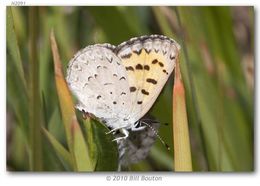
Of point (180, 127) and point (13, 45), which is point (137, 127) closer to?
point (180, 127)

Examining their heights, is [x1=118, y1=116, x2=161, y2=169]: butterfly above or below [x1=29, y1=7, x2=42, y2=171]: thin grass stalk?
below

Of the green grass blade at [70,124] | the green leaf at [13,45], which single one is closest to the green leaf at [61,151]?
the green grass blade at [70,124]

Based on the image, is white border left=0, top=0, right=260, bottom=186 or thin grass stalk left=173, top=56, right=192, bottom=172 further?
white border left=0, top=0, right=260, bottom=186

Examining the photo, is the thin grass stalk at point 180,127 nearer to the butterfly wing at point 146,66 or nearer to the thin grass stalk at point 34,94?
the butterfly wing at point 146,66

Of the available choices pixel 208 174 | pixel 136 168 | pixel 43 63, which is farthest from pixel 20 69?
pixel 208 174

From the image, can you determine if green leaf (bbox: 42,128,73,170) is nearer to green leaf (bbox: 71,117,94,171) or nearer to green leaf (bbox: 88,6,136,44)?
green leaf (bbox: 71,117,94,171)

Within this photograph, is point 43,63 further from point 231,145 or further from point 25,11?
point 231,145

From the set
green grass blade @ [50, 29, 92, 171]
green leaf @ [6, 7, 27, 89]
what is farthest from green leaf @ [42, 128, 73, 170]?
green leaf @ [6, 7, 27, 89]
